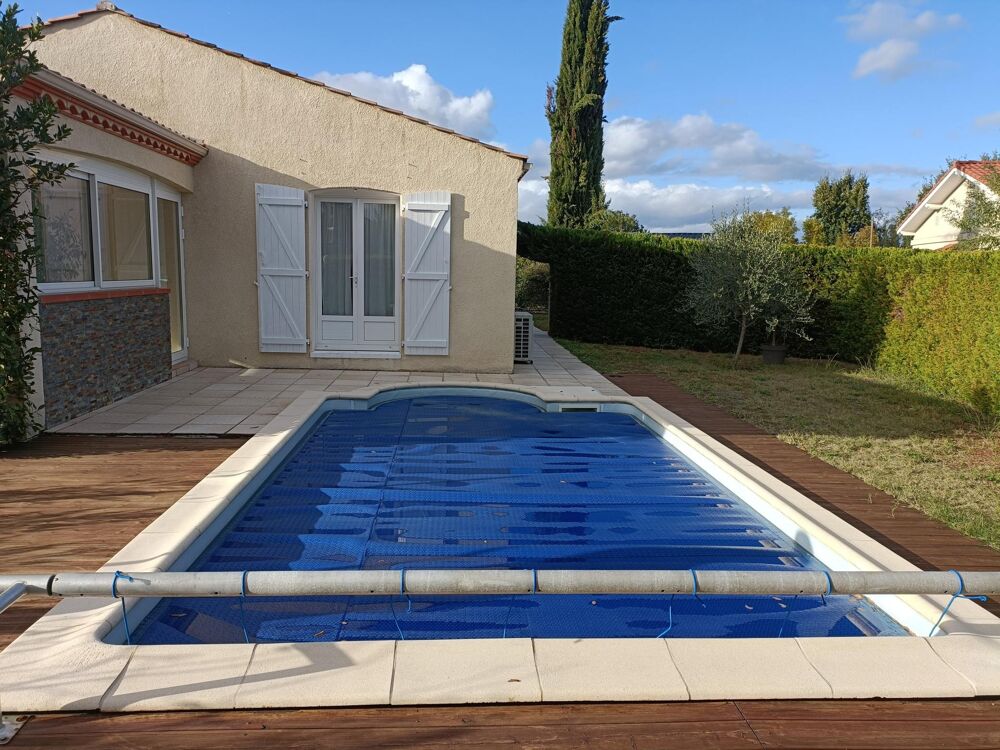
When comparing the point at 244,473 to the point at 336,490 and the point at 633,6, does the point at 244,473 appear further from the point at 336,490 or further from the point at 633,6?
the point at 633,6

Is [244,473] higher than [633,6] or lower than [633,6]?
lower

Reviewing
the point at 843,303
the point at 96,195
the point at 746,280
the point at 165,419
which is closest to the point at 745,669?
the point at 165,419

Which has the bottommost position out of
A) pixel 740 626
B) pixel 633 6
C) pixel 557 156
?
pixel 740 626

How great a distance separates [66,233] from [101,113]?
1.25 metres

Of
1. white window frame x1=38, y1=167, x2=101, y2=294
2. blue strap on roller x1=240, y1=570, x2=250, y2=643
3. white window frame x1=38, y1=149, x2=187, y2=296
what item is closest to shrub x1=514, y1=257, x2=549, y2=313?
white window frame x1=38, y1=149, x2=187, y2=296

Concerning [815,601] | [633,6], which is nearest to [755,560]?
[815,601]

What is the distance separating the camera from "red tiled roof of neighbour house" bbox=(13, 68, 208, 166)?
5832mm

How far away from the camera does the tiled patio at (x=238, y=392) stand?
6.55 meters

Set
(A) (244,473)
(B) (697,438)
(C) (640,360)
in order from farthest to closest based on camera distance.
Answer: (C) (640,360), (B) (697,438), (A) (244,473)

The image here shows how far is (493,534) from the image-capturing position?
458cm

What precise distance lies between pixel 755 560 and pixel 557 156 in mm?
19311

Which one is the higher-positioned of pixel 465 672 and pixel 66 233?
pixel 66 233

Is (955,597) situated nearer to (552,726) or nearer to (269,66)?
(552,726)

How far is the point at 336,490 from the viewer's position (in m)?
5.36
